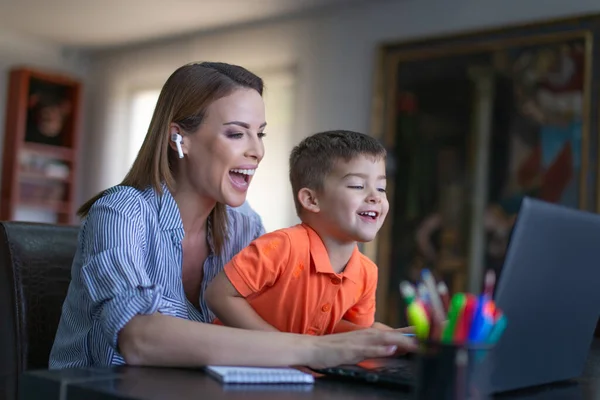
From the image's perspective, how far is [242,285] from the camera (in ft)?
4.40

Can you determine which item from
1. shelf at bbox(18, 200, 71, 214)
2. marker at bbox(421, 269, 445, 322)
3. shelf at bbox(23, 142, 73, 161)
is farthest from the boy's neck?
shelf at bbox(23, 142, 73, 161)

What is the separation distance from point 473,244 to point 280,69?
2.27 m

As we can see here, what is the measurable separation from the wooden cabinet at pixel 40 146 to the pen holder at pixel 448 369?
6.77 metres

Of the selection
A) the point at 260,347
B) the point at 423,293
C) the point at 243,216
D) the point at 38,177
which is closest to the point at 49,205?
the point at 38,177

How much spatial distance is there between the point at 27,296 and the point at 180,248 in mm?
337

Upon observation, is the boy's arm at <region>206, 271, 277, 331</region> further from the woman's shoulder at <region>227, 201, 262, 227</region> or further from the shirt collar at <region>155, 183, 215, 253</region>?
the woman's shoulder at <region>227, 201, 262, 227</region>

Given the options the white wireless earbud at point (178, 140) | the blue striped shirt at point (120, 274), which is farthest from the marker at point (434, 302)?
the white wireless earbud at point (178, 140)

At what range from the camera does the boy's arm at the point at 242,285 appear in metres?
1.33

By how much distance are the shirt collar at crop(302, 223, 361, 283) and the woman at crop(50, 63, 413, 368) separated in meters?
0.19

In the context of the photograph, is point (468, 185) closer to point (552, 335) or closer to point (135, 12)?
point (135, 12)

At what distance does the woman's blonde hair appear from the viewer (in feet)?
5.13

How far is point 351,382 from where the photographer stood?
3.32 feet

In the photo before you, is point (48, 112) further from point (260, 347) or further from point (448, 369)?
point (448, 369)

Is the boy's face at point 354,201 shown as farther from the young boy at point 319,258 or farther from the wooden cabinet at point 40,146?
the wooden cabinet at point 40,146
